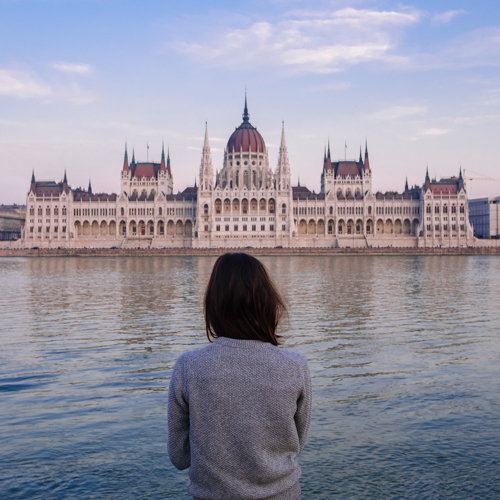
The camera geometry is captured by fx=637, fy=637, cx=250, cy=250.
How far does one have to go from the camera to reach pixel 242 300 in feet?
12.0

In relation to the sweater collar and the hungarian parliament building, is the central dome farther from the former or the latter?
the sweater collar

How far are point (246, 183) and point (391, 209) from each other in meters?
32.3

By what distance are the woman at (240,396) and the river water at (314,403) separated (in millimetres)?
3250

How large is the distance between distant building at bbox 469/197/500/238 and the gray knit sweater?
467 ft

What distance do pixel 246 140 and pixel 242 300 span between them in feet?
467

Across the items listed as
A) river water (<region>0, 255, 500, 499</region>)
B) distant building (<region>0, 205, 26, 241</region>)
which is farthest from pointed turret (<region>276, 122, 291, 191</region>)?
river water (<region>0, 255, 500, 499</region>)

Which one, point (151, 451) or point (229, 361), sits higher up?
point (229, 361)

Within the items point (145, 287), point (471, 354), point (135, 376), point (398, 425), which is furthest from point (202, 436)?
point (145, 287)

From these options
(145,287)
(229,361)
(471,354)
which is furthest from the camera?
(145,287)

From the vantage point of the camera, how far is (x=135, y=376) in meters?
12.4

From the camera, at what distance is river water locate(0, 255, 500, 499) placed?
7039mm

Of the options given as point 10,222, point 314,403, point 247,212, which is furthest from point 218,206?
point 314,403

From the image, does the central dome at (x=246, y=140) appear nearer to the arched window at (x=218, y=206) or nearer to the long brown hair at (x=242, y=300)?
the arched window at (x=218, y=206)

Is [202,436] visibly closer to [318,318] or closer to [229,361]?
[229,361]
